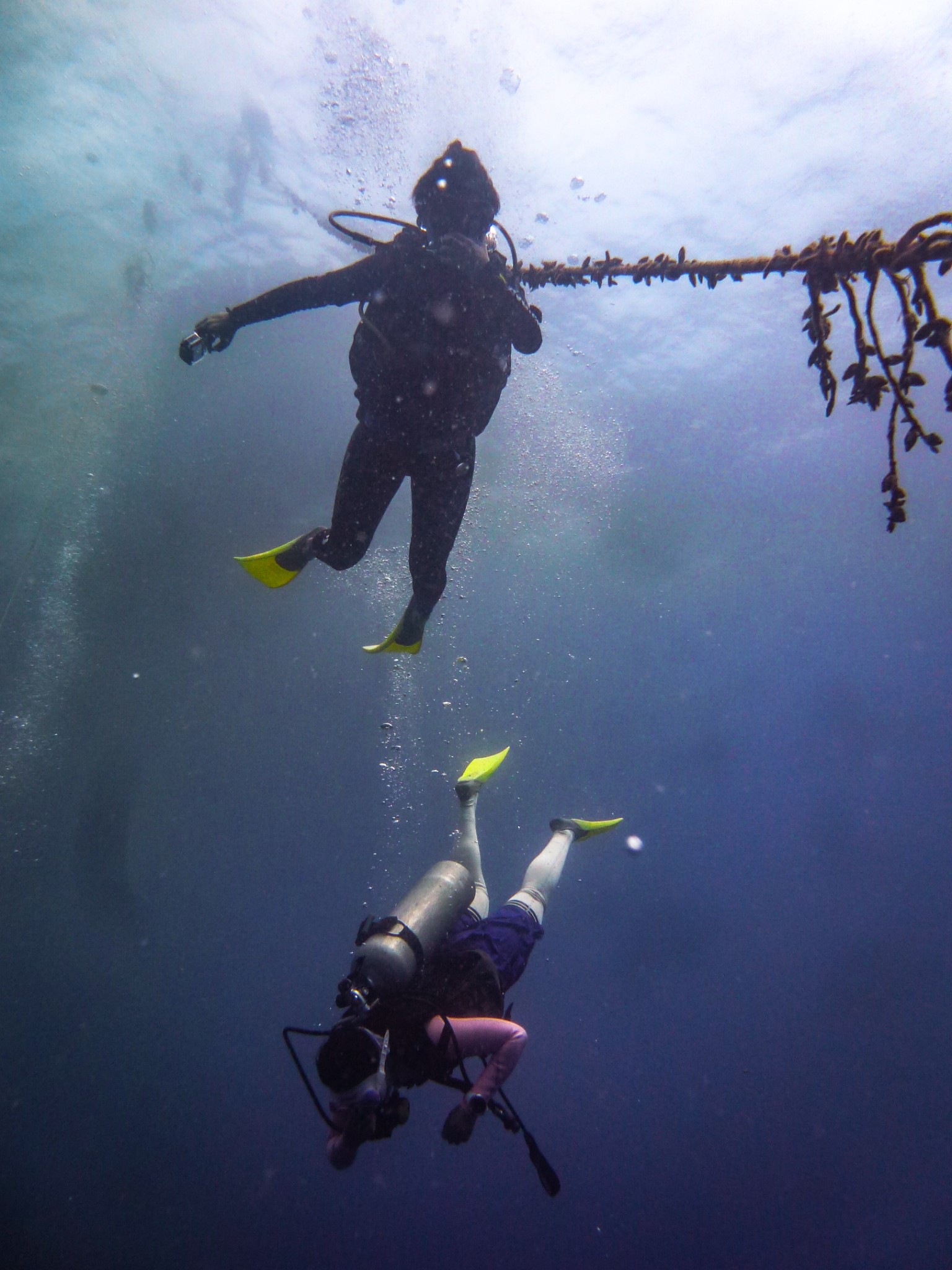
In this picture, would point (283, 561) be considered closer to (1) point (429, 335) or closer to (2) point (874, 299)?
(1) point (429, 335)

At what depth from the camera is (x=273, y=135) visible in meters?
11.7

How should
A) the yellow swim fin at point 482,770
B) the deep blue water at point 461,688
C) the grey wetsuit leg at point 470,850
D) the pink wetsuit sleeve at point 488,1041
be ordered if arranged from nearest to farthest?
the pink wetsuit sleeve at point 488,1041, the grey wetsuit leg at point 470,850, the yellow swim fin at point 482,770, the deep blue water at point 461,688

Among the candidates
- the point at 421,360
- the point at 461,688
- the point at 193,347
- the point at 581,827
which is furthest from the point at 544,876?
the point at 461,688

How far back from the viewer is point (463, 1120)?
2.72m

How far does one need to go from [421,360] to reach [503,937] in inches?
175

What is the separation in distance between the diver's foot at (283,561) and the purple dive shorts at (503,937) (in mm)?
2753

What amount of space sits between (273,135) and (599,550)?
18.2 metres

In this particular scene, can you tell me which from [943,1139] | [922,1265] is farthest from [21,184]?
[943,1139]

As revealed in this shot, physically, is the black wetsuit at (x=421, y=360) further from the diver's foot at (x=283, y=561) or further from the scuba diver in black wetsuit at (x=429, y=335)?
the diver's foot at (x=283, y=561)

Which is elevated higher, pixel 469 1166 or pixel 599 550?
pixel 599 550

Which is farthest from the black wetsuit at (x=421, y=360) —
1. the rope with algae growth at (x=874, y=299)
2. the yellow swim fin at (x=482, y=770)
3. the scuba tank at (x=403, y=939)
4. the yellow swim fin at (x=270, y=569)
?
the yellow swim fin at (x=482, y=770)

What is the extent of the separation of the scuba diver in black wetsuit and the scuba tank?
2318 millimetres

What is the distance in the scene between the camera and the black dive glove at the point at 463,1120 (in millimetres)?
2656

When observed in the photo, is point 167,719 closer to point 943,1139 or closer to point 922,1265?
point 922,1265
